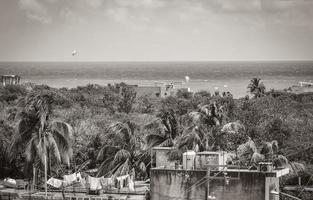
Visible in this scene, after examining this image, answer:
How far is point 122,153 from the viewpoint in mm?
38281

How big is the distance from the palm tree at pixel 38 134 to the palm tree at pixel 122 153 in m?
4.49

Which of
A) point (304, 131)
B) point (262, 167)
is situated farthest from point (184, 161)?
point (304, 131)

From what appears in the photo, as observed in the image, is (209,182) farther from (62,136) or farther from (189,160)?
(62,136)

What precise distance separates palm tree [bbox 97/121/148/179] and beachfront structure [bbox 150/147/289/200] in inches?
520

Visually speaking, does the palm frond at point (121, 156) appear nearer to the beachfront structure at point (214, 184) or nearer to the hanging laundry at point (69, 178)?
the hanging laundry at point (69, 178)

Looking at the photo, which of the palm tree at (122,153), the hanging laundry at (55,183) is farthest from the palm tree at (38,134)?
the palm tree at (122,153)

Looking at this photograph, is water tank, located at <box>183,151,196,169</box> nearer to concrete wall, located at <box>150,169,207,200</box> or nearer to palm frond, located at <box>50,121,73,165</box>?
concrete wall, located at <box>150,169,207,200</box>

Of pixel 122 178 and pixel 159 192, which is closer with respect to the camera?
pixel 159 192

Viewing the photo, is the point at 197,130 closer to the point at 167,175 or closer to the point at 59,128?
the point at 59,128

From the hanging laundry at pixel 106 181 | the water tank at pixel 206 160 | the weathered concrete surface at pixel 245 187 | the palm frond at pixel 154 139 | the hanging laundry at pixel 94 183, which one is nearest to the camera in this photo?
the weathered concrete surface at pixel 245 187

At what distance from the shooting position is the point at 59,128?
34125 millimetres

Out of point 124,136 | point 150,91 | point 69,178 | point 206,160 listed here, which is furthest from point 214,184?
point 150,91

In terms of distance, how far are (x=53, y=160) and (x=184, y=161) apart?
1538 cm

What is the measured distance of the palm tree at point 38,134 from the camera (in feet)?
107
